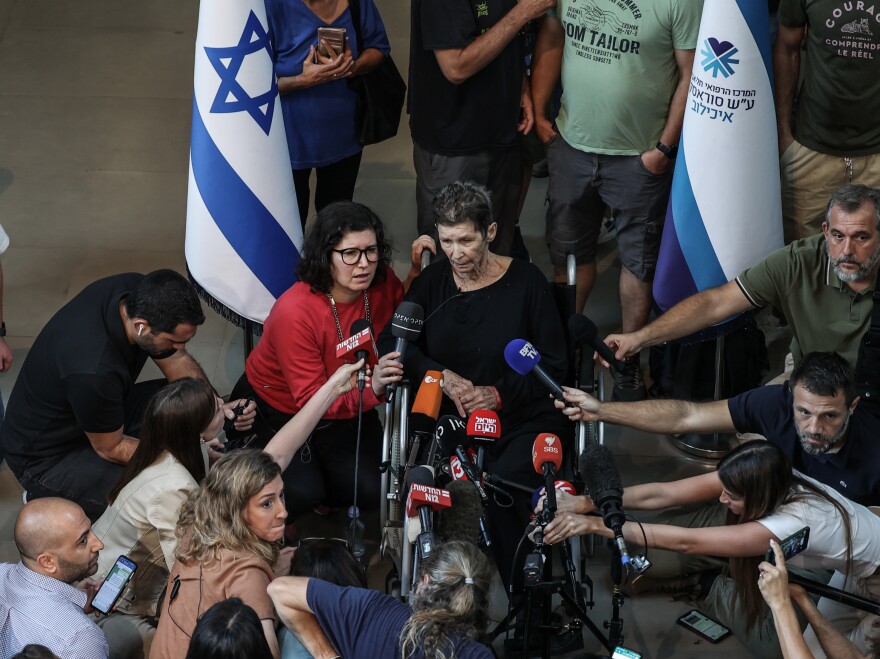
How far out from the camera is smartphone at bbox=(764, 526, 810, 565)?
3.67m

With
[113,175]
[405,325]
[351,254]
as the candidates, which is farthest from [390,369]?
[113,175]

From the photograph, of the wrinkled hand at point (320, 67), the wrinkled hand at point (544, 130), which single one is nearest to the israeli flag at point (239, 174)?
the wrinkled hand at point (320, 67)

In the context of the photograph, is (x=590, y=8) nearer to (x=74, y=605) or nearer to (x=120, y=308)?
(x=120, y=308)

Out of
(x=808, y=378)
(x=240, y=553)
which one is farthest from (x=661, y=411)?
(x=240, y=553)

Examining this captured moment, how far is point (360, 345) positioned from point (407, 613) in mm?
1108

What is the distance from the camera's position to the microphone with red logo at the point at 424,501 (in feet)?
11.9

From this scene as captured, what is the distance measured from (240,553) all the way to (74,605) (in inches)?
19.9

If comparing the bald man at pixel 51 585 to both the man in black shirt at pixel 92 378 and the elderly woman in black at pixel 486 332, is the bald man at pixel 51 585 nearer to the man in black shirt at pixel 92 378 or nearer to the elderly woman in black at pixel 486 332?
the man in black shirt at pixel 92 378

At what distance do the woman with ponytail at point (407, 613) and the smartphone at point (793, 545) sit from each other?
855 mm

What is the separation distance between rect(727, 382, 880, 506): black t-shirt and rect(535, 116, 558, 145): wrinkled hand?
1.70 metres

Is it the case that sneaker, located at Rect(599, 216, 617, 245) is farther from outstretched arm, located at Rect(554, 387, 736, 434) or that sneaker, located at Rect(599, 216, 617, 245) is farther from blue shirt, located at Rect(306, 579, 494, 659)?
Result: blue shirt, located at Rect(306, 579, 494, 659)

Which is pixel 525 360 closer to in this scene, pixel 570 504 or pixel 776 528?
pixel 570 504

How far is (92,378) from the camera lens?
176 inches

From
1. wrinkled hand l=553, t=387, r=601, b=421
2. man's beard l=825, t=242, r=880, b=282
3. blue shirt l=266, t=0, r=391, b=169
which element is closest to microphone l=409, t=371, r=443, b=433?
wrinkled hand l=553, t=387, r=601, b=421
